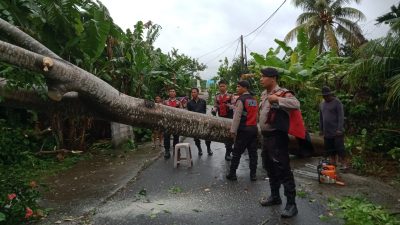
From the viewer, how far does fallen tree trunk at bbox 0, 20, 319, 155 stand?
381 cm

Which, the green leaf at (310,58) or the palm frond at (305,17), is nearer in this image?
the green leaf at (310,58)

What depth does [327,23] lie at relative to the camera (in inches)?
1156

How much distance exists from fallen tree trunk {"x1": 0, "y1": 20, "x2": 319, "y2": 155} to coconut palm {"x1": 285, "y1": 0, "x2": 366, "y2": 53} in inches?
1003

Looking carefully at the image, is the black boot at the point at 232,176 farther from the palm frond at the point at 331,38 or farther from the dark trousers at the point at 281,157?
the palm frond at the point at 331,38

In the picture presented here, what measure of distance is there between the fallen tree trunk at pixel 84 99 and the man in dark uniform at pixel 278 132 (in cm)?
93

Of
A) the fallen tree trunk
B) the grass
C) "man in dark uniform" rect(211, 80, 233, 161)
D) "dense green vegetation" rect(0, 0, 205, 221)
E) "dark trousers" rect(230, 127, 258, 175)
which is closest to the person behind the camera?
the fallen tree trunk

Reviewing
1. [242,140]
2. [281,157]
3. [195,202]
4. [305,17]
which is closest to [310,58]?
[242,140]

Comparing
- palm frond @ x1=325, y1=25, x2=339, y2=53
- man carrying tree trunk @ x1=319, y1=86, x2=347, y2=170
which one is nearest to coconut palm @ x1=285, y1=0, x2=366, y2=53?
palm frond @ x1=325, y1=25, x2=339, y2=53

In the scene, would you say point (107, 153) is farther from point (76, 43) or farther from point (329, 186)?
point (329, 186)

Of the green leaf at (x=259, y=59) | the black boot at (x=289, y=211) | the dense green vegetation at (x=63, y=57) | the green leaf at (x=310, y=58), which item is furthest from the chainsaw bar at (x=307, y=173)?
the dense green vegetation at (x=63, y=57)

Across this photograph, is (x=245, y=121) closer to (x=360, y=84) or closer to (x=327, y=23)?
(x=360, y=84)

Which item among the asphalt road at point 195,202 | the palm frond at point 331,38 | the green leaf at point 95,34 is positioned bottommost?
the asphalt road at point 195,202

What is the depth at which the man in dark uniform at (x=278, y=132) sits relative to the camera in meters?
4.70

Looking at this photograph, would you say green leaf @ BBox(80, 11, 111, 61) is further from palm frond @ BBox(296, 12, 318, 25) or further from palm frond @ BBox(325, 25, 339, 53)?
palm frond @ BBox(296, 12, 318, 25)
